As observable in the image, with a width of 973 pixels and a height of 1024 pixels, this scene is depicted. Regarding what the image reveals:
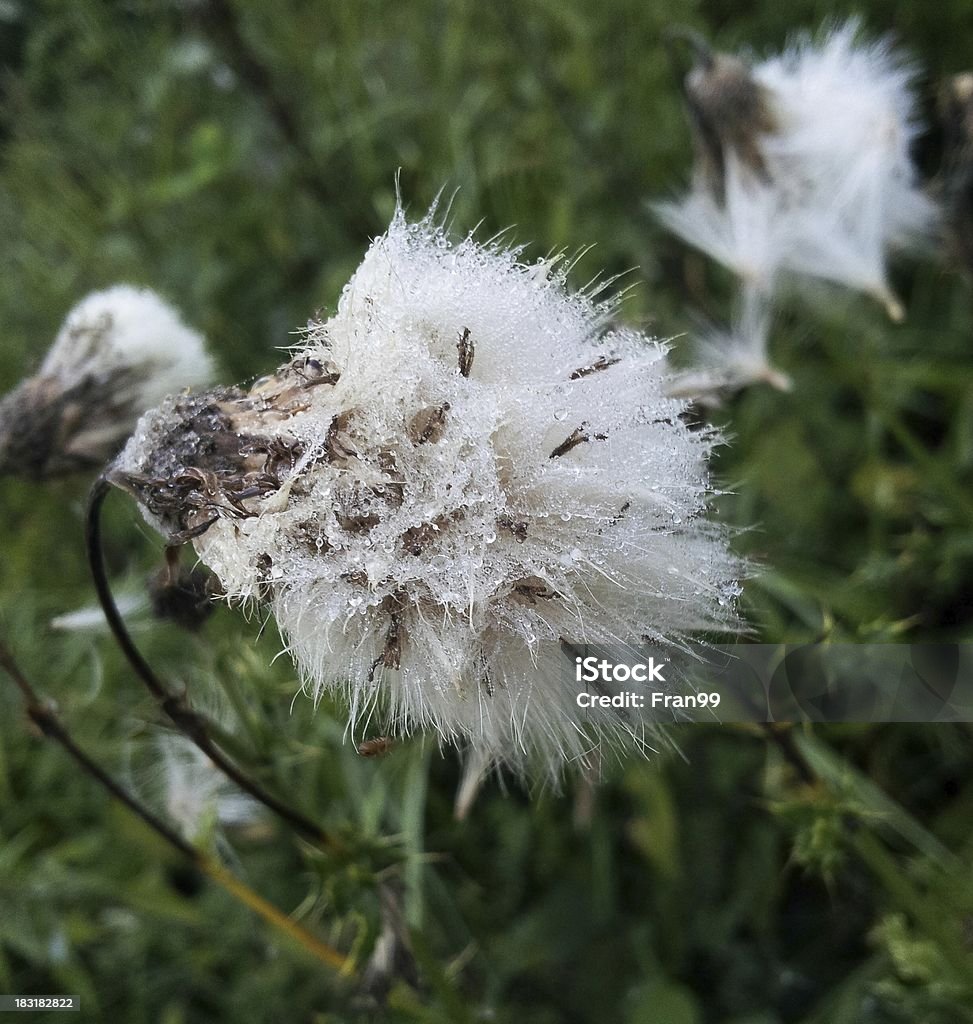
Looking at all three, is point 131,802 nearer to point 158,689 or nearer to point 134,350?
point 158,689

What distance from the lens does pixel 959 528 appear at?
1418 mm

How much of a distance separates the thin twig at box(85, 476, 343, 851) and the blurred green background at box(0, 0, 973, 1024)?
5 cm

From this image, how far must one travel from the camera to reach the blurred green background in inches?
47.9

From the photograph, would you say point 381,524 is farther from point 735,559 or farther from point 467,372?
point 735,559

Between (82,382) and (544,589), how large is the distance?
0.73 meters

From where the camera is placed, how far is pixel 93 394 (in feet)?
3.65

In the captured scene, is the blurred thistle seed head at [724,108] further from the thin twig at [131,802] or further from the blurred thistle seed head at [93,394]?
the thin twig at [131,802]

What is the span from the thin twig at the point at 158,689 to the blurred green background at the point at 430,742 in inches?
2.0

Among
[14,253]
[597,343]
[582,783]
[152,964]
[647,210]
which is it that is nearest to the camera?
[597,343]

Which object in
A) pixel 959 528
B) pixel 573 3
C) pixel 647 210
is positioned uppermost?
pixel 573 3

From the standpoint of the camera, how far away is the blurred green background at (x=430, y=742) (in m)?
1.22

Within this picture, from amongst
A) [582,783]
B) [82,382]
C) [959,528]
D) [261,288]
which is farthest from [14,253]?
[959,528]

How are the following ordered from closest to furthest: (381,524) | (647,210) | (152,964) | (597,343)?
(381,524), (597,343), (152,964), (647,210)
